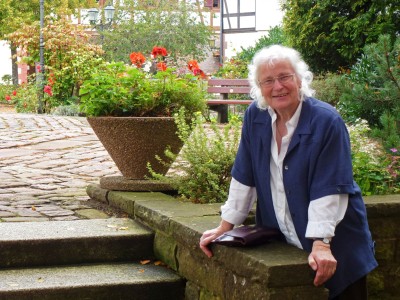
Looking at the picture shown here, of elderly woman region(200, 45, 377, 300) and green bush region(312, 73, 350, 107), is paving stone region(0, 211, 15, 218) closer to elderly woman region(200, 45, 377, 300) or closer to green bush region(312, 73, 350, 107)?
elderly woman region(200, 45, 377, 300)

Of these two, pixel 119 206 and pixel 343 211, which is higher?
pixel 343 211

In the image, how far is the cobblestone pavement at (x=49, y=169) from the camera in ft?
18.6

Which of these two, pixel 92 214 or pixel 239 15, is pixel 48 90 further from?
pixel 239 15

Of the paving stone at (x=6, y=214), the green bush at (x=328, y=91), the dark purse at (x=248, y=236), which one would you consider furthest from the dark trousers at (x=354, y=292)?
the green bush at (x=328, y=91)

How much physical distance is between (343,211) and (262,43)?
21.7 m

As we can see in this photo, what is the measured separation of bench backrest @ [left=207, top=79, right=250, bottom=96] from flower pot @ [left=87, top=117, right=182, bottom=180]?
9447 mm

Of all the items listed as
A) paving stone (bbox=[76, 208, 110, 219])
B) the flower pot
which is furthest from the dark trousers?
the flower pot

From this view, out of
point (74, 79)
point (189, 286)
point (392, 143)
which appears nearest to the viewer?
point (189, 286)

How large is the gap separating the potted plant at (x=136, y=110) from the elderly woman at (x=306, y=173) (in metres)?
2.15

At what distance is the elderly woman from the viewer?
318 centimetres

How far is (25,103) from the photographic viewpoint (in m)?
19.8

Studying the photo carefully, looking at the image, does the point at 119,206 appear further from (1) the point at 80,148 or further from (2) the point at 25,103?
(2) the point at 25,103

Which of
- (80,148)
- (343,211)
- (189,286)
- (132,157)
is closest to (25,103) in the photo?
(80,148)

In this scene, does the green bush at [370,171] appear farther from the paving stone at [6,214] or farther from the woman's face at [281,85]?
the paving stone at [6,214]
